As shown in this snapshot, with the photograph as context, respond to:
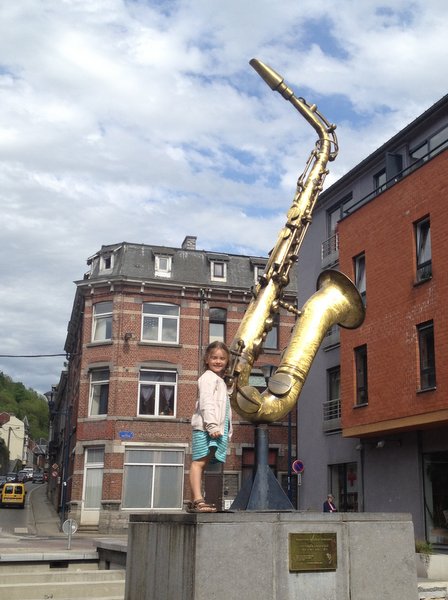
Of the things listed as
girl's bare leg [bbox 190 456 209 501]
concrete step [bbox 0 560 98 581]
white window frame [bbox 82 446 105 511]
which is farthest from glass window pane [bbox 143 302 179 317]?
girl's bare leg [bbox 190 456 209 501]

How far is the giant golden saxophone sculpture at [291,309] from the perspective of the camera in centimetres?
777

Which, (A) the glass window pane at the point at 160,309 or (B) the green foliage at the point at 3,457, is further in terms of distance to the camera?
(B) the green foliage at the point at 3,457

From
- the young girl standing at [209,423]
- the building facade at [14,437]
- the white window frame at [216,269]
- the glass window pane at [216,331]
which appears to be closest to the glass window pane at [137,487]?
the glass window pane at [216,331]

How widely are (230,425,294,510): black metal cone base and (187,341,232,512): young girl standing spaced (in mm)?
464

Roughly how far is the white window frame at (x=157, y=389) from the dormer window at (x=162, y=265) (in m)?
5.03

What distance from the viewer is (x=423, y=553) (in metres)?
14.4

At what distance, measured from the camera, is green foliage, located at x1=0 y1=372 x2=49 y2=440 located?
154475 mm

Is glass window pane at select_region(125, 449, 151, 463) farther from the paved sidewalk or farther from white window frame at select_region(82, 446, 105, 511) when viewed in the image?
the paved sidewalk

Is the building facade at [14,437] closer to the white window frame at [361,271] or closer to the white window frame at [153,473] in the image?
the white window frame at [153,473]

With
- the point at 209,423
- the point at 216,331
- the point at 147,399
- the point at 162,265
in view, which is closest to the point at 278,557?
the point at 209,423

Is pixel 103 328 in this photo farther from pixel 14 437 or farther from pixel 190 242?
pixel 14 437

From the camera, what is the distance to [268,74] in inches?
401

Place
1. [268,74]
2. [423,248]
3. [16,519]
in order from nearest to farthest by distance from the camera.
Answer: [268,74]
[423,248]
[16,519]

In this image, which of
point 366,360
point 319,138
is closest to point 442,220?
point 366,360
